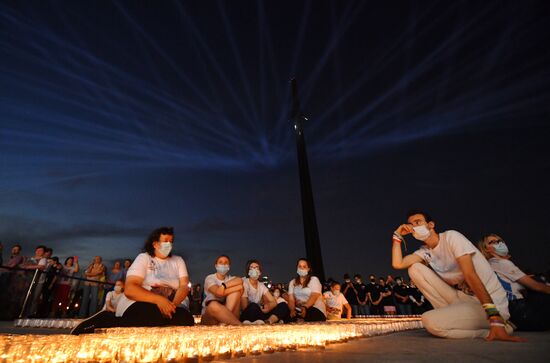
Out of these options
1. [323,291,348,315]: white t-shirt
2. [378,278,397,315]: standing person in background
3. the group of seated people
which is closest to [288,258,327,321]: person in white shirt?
the group of seated people

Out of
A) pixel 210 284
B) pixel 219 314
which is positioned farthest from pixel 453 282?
pixel 210 284

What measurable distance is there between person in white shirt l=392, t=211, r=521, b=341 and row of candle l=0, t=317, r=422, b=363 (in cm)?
133

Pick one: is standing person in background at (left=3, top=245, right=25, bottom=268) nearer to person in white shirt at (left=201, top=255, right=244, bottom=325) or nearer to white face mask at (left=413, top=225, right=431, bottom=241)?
person in white shirt at (left=201, top=255, right=244, bottom=325)

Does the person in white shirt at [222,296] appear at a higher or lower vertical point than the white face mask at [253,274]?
lower

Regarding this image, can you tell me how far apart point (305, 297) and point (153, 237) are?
3.52 metres

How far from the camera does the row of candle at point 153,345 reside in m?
1.44

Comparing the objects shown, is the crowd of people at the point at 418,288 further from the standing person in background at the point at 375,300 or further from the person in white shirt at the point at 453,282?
the standing person in background at the point at 375,300

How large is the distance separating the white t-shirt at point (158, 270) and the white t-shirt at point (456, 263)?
10.3 ft

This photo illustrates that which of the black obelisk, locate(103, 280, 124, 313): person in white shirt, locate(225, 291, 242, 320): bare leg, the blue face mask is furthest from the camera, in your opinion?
the black obelisk

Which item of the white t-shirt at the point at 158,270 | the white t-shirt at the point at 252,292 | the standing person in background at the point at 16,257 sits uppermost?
the standing person in background at the point at 16,257

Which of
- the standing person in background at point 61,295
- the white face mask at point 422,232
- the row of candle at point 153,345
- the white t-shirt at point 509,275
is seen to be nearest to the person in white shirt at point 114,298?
the standing person in background at point 61,295

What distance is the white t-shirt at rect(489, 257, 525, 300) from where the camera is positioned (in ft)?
11.7

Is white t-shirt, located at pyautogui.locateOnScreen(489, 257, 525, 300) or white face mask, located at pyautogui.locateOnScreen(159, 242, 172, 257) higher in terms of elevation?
white face mask, located at pyautogui.locateOnScreen(159, 242, 172, 257)

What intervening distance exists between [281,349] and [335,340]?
84 cm
